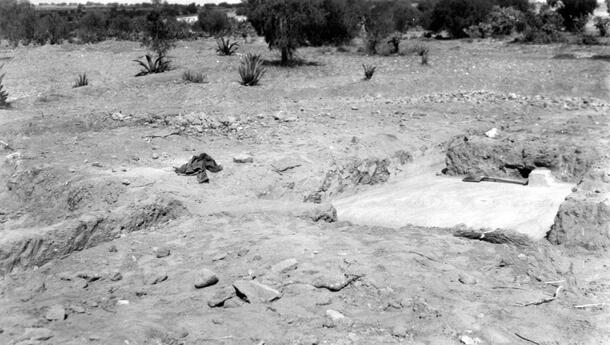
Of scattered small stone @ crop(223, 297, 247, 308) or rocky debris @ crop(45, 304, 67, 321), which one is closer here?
rocky debris @ crop(45, 304, 67, 321)

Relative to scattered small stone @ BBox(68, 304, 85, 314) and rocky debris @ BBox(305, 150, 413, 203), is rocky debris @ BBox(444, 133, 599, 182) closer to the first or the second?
rocky debris @ BBox(305, 150, 413, 203)

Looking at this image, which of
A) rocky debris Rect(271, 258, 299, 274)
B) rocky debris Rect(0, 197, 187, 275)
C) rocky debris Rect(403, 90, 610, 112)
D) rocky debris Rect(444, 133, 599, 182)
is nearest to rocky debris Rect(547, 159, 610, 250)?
rocky debris Rect(444, 133, 599, 182)

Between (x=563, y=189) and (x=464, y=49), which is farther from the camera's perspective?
(x=464, y=49)

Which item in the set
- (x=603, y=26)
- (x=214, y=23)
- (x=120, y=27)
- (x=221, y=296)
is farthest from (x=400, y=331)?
(x=120, y=27)

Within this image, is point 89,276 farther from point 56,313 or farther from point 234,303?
point 234,303

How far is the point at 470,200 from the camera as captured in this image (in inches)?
307

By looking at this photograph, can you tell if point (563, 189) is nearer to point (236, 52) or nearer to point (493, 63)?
point (493, 63)

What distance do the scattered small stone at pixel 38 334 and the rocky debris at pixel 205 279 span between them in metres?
1.17

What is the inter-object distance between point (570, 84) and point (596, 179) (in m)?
6.68

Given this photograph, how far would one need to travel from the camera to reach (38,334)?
4.40 m

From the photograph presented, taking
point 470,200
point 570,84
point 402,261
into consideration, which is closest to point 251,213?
point 402,261

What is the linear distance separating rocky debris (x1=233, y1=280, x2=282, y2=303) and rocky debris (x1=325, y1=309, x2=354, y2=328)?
0.46 meters

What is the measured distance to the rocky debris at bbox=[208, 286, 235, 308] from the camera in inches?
193

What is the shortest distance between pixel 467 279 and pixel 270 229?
6.59ft
